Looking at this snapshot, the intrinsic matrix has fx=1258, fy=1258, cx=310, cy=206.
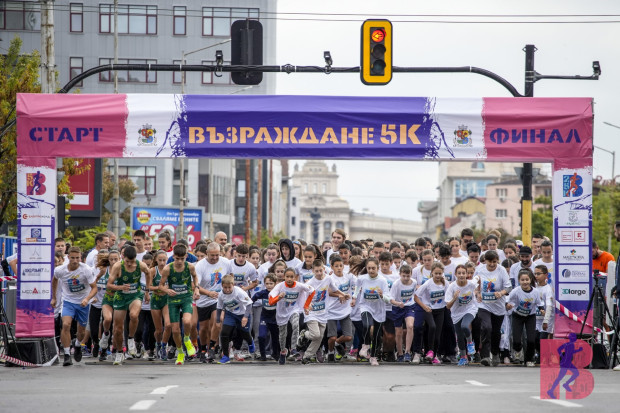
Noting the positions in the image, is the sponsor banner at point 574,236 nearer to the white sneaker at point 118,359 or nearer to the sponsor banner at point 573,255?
the sponsor banner at point 573,255

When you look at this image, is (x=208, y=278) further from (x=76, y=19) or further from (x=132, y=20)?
(x=132, y=20)

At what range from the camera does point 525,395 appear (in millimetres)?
12234

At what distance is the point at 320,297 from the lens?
1916cm

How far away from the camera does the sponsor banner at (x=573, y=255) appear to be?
61.8ft

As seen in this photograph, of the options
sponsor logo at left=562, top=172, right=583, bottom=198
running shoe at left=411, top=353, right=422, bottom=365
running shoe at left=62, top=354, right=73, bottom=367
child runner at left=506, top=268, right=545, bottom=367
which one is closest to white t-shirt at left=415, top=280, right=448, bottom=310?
running shoe at left=411, top=353, right=422, bottom=365

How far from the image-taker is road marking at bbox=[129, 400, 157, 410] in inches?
426

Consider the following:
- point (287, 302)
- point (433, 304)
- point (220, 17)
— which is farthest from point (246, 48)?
point (220, 17)

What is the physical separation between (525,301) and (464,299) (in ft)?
3.01

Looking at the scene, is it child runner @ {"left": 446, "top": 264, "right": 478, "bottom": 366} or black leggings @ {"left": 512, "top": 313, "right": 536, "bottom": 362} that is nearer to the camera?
black leggings @ {"left": 512, "top": 313, "right": 536, "bottom": 362}

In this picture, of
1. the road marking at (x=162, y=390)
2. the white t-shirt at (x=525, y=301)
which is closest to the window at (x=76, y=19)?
the white t-shirt at (x=525, y=301)

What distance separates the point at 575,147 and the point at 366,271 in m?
3.78

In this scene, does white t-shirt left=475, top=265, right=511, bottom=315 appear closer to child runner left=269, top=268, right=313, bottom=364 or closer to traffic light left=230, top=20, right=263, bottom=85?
child runner left=269, top=268, right=313, bottom=364

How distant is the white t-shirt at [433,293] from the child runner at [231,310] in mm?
2677

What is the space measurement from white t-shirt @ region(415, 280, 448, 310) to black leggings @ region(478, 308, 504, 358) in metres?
0.63
